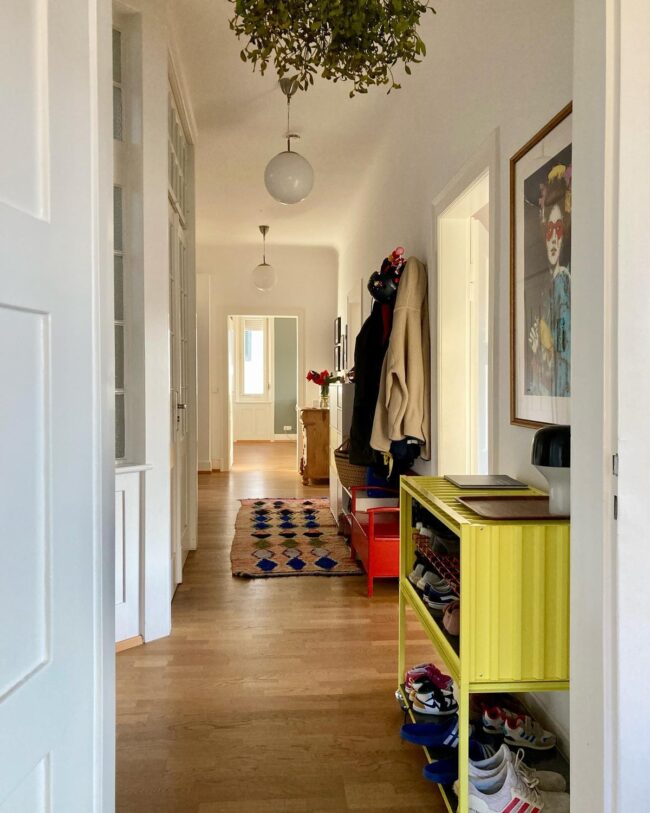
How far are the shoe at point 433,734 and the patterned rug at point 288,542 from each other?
192 centimetres

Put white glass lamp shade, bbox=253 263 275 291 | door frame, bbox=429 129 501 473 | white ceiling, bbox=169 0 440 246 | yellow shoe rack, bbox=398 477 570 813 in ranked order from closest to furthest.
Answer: yellow shoe rack, bbox=398 477 570 813 < door frame, bbox=429 129 501 473 < white ceiling, bbox=169 0 440 246 < white glass lamp shade, bbox=253 263 275 291

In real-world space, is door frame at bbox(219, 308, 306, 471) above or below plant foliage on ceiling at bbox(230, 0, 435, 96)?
below

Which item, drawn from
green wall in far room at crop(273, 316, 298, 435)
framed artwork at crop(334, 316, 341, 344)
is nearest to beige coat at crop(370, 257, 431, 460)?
framed artwork at crop(334, 316, 341, 344)

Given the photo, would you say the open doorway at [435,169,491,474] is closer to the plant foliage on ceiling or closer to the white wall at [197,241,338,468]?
the plant foliage on ceiling

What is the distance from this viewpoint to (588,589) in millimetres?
1070

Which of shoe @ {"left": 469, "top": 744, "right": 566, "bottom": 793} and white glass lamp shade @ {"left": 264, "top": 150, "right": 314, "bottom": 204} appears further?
white glass lamp shade @ {"left": 264, "top": 150, "right": 314, "bottom": 204}

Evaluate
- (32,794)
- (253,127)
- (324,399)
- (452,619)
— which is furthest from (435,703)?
(324,399)

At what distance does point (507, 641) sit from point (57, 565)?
1160 millimetres

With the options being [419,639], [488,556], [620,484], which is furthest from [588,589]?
[419,639]

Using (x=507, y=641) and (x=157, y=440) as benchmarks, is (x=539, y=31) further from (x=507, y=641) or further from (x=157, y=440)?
(x=157, y=440)

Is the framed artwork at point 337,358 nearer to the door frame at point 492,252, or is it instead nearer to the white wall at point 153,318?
the white wall at point 153,318

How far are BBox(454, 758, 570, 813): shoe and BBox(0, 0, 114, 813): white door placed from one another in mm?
1011

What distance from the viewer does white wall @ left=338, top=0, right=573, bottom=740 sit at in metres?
1.96

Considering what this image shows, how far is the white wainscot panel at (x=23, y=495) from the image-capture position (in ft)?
2.29
